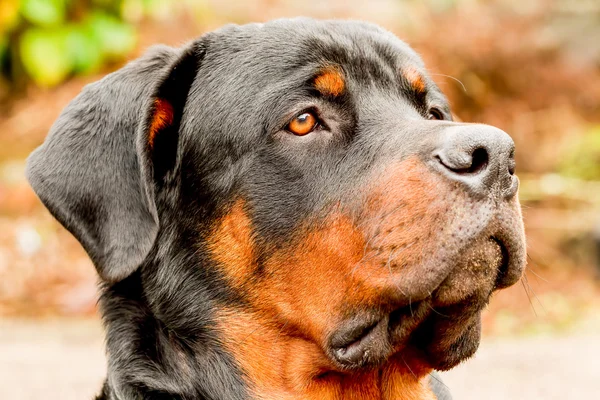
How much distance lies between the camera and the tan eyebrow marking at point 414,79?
3.75m

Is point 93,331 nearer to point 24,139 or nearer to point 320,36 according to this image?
point 24,139

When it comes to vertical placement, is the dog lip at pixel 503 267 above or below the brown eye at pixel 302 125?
below

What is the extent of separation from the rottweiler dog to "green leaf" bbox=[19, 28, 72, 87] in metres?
8.02

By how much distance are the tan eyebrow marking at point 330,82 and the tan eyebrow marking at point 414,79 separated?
1.43 ft

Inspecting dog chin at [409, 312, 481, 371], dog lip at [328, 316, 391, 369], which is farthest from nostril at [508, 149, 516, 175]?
dog lip at [328, 316, 391, 369]

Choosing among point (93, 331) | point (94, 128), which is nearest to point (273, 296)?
point (94, 128)

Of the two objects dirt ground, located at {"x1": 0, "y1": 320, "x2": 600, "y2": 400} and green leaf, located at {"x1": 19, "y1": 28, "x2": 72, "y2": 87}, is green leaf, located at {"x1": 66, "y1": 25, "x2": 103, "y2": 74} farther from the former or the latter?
dirt ground, located at {"x1": 0, "y1": 320, "x2": 600, "y2": 400}

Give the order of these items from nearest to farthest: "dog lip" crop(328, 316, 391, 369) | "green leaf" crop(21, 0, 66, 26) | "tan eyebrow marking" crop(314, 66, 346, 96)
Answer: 1. "dog lip" crop(328, 316, 391, 369)
2. "tan eyebrow marking" crop(314, 66, 346, 96)
3. "green leaf" crop(21, 0, 66, 26)

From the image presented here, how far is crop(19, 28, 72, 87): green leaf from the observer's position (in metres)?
→ 11.1

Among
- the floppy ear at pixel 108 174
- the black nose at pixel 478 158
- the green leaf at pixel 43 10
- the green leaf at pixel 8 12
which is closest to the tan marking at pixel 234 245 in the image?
the floppy ear at pixel 108 174

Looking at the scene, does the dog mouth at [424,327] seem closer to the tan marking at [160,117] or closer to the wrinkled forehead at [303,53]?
the wrinkled forehead at [303,53]

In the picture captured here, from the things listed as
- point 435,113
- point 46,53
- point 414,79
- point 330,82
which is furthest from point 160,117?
point 46,53

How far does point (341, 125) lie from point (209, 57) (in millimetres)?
724

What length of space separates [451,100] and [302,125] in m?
8.10
